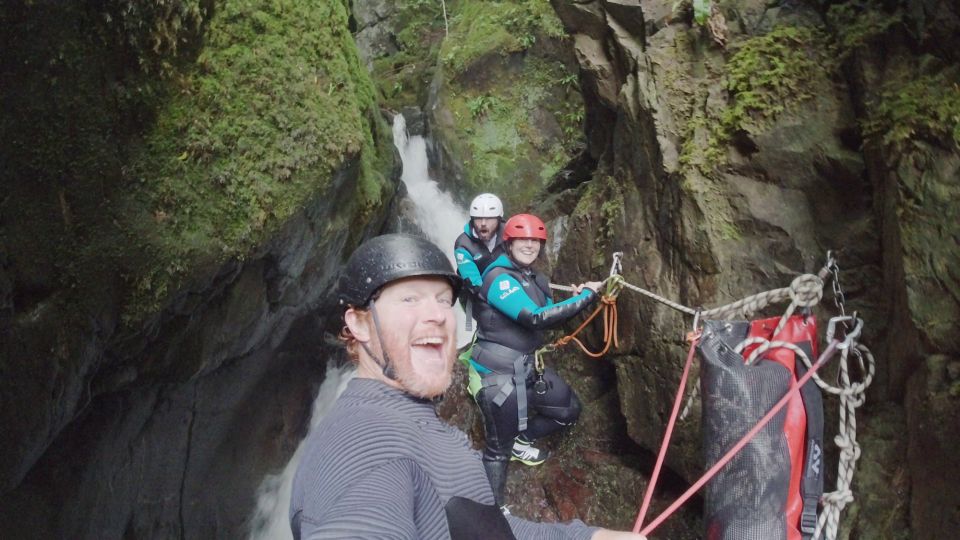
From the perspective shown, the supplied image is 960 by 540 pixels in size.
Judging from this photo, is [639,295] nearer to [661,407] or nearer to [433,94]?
[661,407]

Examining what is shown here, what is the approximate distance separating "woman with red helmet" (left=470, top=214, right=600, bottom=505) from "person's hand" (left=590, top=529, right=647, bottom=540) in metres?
3.10

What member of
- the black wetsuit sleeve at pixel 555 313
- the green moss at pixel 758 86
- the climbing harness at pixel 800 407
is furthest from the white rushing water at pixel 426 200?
the climbing harness at pixel 800 407

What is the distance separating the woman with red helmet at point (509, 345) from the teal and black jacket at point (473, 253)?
0.36 meters

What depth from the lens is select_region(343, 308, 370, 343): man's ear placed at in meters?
2.12

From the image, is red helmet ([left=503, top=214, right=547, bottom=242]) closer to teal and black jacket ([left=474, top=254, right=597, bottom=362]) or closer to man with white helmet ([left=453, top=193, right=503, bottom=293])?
teal and black jacket ([left=474, top=254, right=597, bottom=362])

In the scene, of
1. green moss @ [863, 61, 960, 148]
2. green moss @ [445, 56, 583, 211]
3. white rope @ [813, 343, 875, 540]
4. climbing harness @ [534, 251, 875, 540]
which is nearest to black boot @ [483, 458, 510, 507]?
climbing harness @ [534, 251, 875, 540]

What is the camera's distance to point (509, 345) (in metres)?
5.53

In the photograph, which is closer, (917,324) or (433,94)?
(917,324)

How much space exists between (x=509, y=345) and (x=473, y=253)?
110 centimetres

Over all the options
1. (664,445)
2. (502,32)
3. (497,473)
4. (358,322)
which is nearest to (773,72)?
(664,445)

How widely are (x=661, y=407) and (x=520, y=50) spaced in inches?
438

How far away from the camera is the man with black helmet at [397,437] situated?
60.5 inches

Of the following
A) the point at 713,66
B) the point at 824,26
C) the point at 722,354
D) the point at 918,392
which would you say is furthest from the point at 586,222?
the point at 918,392

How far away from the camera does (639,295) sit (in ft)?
17.3
